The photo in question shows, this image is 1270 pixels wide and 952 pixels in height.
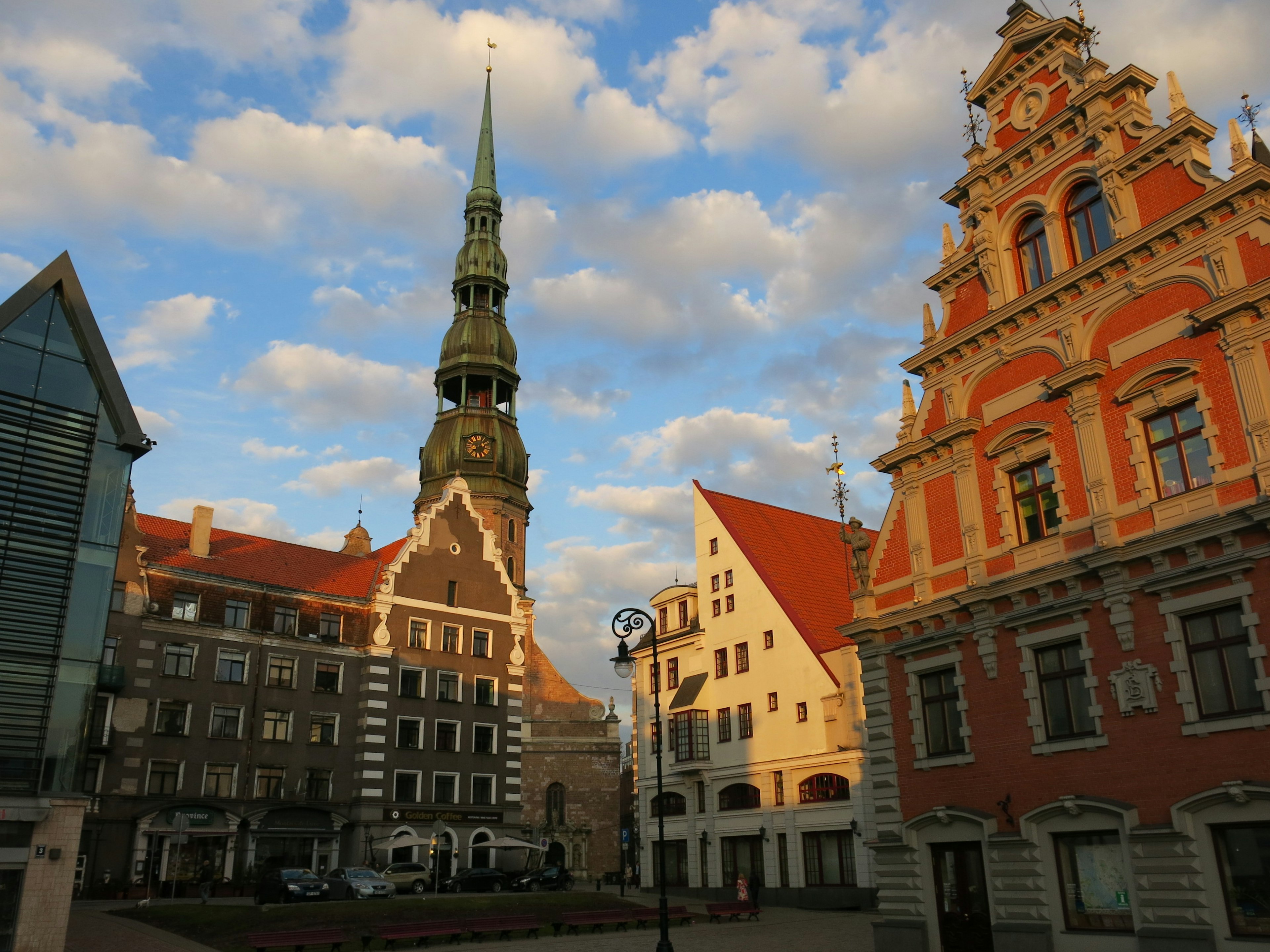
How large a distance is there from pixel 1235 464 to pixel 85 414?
2872 cm

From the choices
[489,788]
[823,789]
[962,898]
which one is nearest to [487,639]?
[489,788]

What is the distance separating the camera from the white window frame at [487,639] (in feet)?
175

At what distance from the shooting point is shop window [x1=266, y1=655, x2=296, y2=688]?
45875 millimetres

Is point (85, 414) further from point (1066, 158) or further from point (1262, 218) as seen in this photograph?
point (1262, 218)

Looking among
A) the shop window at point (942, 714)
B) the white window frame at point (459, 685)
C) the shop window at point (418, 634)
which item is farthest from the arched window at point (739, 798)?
the shop window at point (942, 714)

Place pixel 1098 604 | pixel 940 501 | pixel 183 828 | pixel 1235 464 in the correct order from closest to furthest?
1. pixel 1235 464
2. pixel 1098 604
3. pixel 940 501
4. pixel 183 828

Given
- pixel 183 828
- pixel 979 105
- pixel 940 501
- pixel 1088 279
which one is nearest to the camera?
pixel 1088 279

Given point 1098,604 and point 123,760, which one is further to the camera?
point 123,760

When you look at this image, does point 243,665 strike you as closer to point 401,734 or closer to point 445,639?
point 401,734

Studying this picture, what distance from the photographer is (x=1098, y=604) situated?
20.7 m

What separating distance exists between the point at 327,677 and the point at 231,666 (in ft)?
15.0

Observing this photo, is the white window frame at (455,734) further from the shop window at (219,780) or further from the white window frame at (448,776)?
the shop window at (219,780)

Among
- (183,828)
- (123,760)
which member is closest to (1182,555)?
(183,828)

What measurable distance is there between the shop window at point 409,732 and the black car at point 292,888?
1184 centimetres
